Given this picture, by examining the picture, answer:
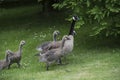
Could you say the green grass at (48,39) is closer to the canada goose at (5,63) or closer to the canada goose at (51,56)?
the canada goose at (5,63)

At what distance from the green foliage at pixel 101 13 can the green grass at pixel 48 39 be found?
31.9 inches

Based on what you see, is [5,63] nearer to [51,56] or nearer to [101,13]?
[51,56]

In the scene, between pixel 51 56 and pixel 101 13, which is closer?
pixel 51 56

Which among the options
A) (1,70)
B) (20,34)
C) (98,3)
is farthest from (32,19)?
(1,70)

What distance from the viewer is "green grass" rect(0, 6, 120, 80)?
12.7m

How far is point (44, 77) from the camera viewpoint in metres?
12.5

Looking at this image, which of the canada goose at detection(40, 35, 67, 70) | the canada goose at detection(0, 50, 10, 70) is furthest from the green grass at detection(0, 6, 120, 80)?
the canada goose at detection(40, 35, 67, 70)

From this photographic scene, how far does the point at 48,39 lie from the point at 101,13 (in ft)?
12.1

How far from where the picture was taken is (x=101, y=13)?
15.3 metres

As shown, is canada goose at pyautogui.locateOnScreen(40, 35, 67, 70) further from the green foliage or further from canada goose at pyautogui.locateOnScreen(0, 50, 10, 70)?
the green foliage

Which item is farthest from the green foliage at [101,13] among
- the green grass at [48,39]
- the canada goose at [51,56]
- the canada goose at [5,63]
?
the canada goose at [5,63]

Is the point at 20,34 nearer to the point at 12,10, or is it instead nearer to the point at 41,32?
the point at 41,32

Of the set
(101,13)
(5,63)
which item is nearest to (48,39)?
(101,13)

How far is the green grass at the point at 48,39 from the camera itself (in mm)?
12711
